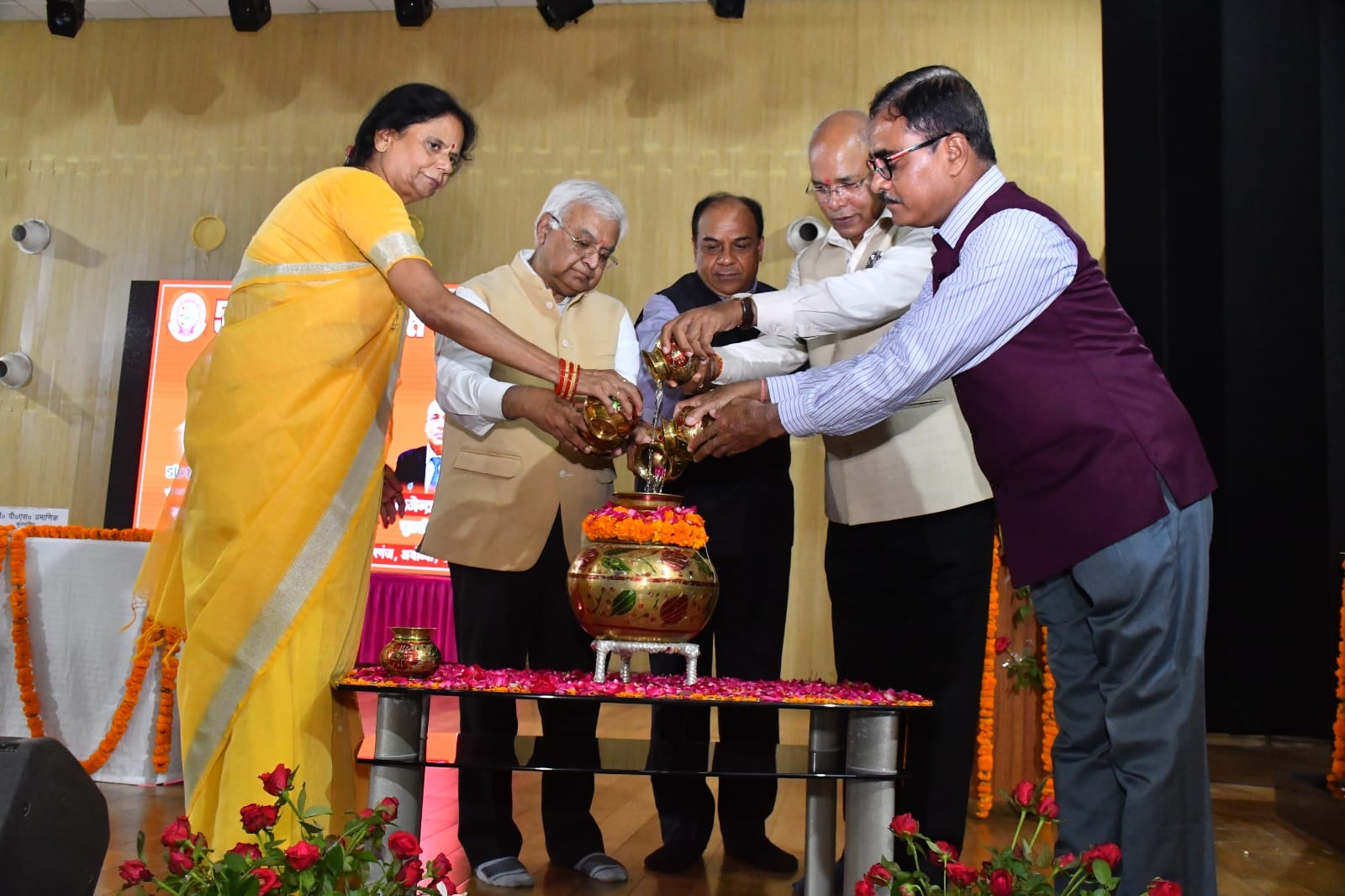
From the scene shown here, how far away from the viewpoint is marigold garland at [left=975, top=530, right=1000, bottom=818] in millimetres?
3664

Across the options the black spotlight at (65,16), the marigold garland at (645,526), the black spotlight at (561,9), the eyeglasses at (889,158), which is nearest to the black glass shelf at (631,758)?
the marigold garland at (645,526)

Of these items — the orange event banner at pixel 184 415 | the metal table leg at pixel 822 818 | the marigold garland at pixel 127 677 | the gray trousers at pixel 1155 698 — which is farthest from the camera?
the orange event banner at pixel 184 415

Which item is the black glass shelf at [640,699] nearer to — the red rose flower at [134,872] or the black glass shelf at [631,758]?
the black glass shelf at [631,758]

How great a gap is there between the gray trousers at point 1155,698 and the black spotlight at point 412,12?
602 centimetres

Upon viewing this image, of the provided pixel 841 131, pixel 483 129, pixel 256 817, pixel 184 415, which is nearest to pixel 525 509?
pixel 841 131

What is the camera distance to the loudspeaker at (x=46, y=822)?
1.16 metres

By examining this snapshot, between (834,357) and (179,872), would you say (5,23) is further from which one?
(179,872)

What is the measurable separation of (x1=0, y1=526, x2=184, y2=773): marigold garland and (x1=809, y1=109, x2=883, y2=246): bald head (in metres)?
→ 2.43

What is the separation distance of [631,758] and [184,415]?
525 centimetres

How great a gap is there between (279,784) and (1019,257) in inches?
50.5

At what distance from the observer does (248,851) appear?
1.27 metres

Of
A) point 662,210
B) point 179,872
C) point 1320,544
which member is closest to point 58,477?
point 662,210

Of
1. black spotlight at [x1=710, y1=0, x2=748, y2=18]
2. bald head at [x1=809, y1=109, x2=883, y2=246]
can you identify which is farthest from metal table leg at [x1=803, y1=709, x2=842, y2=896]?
black spotlight at [x1=710, y1=0, x2=748, y2=18]

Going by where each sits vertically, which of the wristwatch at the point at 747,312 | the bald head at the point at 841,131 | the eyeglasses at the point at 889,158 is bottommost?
the wristwatch at the point at 747,312
